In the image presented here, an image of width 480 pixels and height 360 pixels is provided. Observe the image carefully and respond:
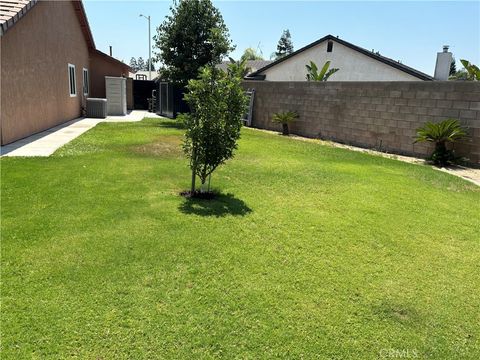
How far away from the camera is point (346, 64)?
22.7 m

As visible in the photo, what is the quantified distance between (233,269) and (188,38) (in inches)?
592

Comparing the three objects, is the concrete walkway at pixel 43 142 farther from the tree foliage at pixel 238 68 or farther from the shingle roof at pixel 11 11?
the tree foliage at pixel 238 68

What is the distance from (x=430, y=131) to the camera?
32.0 ft

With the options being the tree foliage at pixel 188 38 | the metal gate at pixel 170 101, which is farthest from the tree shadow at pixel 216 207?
the metal gate at pixel 170 101

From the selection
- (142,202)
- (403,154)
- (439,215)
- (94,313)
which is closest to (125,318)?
(94,313)

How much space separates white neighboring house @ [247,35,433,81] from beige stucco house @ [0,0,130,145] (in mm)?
13521

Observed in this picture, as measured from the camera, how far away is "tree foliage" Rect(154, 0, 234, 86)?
53.9 feet

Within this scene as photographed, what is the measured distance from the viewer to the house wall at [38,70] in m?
9.47

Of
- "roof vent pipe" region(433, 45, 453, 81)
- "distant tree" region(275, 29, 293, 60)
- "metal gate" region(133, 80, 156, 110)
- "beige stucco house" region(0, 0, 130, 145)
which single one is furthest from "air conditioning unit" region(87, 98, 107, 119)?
"distant tree" region(275, 29, 293, 60)

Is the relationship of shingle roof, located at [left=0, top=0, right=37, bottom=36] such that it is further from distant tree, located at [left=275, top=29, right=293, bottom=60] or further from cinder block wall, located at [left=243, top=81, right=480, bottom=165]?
distant tree, located at [left=275, top=29, right=293, bottom=60]

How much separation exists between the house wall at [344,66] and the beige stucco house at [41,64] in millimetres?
13542

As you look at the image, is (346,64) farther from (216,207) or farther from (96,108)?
(216,207)

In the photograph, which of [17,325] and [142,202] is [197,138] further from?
[17,325]

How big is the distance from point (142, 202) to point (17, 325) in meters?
2.79
